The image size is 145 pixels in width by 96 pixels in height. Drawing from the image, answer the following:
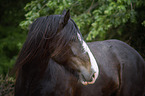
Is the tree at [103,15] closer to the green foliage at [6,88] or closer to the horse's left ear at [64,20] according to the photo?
the green foliage at [6,88]

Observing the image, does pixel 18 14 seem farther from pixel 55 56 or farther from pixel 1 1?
pixel 55 56

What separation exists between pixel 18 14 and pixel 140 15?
5.82 meters

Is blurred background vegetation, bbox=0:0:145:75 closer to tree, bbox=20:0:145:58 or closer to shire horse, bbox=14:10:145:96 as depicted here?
tree, bbox=20:0:145:58

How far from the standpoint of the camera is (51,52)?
196 cm

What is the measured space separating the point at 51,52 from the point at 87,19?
3.29 m

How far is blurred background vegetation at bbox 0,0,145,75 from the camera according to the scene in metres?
4.47

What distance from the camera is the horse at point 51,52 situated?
189 cm

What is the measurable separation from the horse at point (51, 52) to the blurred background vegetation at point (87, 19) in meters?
1.32

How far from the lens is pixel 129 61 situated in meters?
2.88

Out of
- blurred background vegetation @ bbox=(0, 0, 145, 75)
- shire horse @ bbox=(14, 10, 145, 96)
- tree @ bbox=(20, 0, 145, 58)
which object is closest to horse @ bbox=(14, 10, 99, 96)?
shire horse @ bbox=(14, 10, 145, 96)

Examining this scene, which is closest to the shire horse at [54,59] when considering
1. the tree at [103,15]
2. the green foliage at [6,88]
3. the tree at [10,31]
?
the green foliage at [6,88]

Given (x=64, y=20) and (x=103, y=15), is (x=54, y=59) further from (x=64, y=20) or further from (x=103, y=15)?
(x=103, y=15)

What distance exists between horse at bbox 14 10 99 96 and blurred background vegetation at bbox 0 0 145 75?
1.32 m

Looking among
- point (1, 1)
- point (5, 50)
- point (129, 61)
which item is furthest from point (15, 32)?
point (129, 61)
